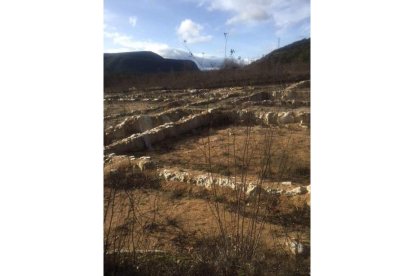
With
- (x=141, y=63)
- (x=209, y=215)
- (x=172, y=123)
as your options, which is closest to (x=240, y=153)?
(x=209, y=215)

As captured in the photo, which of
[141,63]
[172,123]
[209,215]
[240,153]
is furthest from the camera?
[141,63]

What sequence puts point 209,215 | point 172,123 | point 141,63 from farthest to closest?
point 141,63, point 172,123, point 209,215

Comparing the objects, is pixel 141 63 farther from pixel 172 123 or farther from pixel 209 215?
pixel 209 215

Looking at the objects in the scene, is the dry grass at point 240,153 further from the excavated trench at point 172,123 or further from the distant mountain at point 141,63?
the distant mountain at point 141,63

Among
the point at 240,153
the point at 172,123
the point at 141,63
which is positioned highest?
the point at 141,63

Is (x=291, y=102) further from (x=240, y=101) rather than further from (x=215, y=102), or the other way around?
(x=215, y=102)

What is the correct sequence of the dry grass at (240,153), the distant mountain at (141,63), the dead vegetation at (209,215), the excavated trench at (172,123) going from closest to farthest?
the dead vegetation at (209,215) < the distant mountain at (141,63) < the dry grass at (240,153) < the excavated trench at (172,123)

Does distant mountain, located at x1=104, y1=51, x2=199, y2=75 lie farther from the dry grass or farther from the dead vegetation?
the dry grass

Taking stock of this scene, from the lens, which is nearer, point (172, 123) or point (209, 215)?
point (209, 215)

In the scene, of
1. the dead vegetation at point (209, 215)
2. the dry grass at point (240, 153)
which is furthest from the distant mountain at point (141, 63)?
the dry grass at point (240, 153)

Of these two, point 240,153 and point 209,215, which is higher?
point 240,153

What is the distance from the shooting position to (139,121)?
27.2 feet
